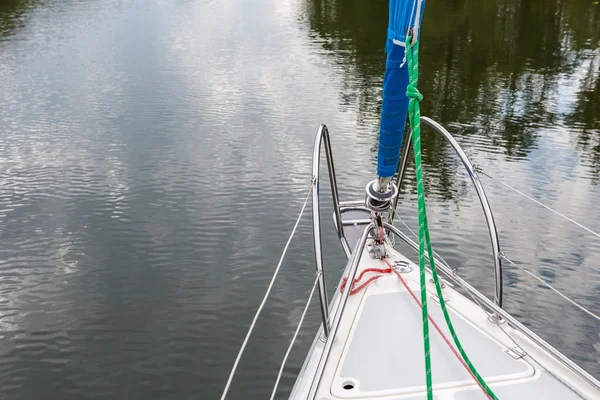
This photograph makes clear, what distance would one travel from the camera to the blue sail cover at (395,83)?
3752 mm

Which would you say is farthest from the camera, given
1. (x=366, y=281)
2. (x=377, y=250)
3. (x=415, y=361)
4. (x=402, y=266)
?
Answer: (x=377, y=250)

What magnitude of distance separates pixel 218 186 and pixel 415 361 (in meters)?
8.97

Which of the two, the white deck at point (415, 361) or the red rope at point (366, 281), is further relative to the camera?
the red rope at point (366, 281)

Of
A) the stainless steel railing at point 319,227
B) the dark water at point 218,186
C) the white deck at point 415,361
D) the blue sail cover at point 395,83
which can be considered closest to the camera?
the white deck at point 415,361

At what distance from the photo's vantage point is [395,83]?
165 inches

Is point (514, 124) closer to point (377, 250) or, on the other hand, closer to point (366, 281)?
point (377, 250)

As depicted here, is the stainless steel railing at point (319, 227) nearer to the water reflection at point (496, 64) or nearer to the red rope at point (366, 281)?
the red rope at point (366, 281)

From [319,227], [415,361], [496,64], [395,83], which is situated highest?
[395,83]

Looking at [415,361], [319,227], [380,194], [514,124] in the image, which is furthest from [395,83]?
[514,124]

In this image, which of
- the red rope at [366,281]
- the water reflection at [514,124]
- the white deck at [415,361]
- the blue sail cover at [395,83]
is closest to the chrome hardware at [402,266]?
the red rope at [366,281]

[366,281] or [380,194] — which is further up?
[380,194]

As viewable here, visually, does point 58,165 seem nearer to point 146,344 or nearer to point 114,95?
point 114,95

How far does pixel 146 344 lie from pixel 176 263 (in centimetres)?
206

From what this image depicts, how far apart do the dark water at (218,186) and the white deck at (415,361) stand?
10.3 feet
